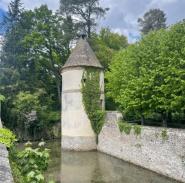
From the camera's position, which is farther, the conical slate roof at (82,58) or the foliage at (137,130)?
the conical slate roof at (82,58)

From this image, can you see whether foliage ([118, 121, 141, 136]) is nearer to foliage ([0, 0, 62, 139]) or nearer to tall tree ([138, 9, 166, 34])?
foliage ([0, 0, 62, 139])

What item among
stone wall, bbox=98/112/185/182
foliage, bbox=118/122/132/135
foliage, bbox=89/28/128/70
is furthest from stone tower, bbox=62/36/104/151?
foliage, bbox=89/28/128/70

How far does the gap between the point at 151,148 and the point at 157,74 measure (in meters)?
4.06

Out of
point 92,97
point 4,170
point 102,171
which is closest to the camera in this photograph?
point 4,170

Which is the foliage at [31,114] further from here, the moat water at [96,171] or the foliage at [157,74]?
the foliage at [157,74]

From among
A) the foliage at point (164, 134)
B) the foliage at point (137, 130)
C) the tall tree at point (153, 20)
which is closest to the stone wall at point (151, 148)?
the foliage at point (164, 134)

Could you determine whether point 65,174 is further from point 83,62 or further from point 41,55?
point 41,55

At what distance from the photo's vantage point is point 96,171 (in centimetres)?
1692

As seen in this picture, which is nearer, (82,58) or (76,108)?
(76,108)

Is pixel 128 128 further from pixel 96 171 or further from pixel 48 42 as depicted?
pixel 48 42

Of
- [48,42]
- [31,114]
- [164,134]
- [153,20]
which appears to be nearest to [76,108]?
[31,114]

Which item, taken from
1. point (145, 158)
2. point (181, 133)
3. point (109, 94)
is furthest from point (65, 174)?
point (109, 94)

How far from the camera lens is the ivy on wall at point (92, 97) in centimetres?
2475

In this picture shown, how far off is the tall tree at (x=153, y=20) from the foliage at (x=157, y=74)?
93.4ft
